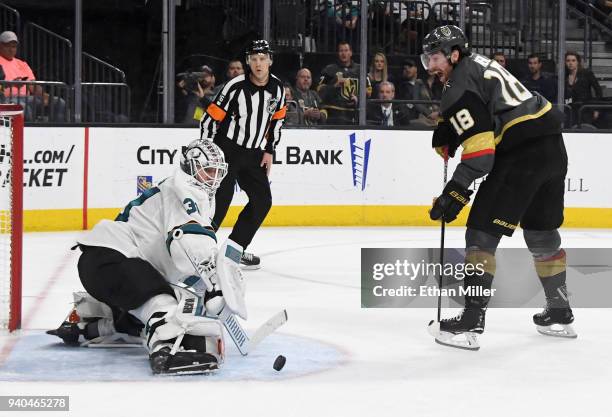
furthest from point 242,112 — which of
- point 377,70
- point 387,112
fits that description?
point 377,70

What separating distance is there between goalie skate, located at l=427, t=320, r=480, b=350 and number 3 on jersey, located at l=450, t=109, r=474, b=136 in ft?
2.79

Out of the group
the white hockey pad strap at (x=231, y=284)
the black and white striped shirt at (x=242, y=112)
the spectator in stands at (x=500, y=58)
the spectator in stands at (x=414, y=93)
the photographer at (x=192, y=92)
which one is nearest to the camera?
the white hockey pad strap at (x=231, y=284)

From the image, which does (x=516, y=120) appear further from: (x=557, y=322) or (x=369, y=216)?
(x=369, y=216)

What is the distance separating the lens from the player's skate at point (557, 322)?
221 inches

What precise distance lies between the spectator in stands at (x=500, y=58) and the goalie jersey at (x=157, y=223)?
7.71 meters

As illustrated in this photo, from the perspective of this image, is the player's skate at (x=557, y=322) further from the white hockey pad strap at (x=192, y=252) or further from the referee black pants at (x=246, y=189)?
the referee black pants at (x=246, y=189)

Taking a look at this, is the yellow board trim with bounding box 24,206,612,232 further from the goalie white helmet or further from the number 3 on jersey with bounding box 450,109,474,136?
the goalie white helmet

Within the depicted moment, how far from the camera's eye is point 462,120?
514 cm

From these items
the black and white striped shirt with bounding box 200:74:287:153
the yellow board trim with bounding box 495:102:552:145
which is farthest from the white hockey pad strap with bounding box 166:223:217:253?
the black and white striped shirt with bounding box 200:74:287:153

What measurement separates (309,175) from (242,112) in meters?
3.20

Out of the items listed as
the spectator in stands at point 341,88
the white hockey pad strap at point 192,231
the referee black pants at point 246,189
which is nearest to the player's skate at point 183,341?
the white hockey pad strap at point 192,231

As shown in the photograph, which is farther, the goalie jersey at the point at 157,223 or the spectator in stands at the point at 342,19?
the spectator in stands at the point at 342,19

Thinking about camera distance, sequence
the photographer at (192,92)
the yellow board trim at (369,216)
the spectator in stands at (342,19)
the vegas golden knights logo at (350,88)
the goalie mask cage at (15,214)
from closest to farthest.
Answer: the goalie mask cage at (15,214), the yellow board trim at (369,216), the photographer at (192,92), the vegas golden knights logo at (350,88), the spectator in stands at (342,19)

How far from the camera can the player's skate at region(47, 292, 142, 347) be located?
5.06 metres
